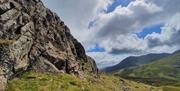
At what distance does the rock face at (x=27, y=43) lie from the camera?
13875 centimetres

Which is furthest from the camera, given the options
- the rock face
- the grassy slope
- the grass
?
the grassy slope

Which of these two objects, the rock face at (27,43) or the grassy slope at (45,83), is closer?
the rock face at (27,43)

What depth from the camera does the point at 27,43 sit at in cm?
15688

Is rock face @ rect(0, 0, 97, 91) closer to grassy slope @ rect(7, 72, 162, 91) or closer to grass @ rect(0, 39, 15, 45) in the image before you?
grass @ rect(0, 39, 15, 45)

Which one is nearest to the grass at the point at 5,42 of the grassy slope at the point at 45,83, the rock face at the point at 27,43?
the rock face at the point at 27,43

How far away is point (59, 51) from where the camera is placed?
19288 centimetres

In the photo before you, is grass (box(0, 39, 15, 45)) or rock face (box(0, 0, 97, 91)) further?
rock face (box(0, 0, 97, 91))

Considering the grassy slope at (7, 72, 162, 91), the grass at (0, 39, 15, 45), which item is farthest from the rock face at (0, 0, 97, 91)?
the grassy slope at (7, 72, 162, 91)

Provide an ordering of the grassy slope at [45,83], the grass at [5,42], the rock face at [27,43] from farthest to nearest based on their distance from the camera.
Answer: the grassy slope at [45,83] → the rock face at [27,43] → the grass at [5,42]

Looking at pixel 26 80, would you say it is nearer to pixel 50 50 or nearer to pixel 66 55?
pixel 50 50

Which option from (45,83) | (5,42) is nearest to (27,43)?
(5,42)

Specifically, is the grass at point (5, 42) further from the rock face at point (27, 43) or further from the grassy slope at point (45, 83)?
the grassy slope at point (45, 83)

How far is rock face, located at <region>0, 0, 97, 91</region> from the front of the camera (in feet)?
455

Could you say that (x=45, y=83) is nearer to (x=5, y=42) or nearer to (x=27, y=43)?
(x=27, y=43)
